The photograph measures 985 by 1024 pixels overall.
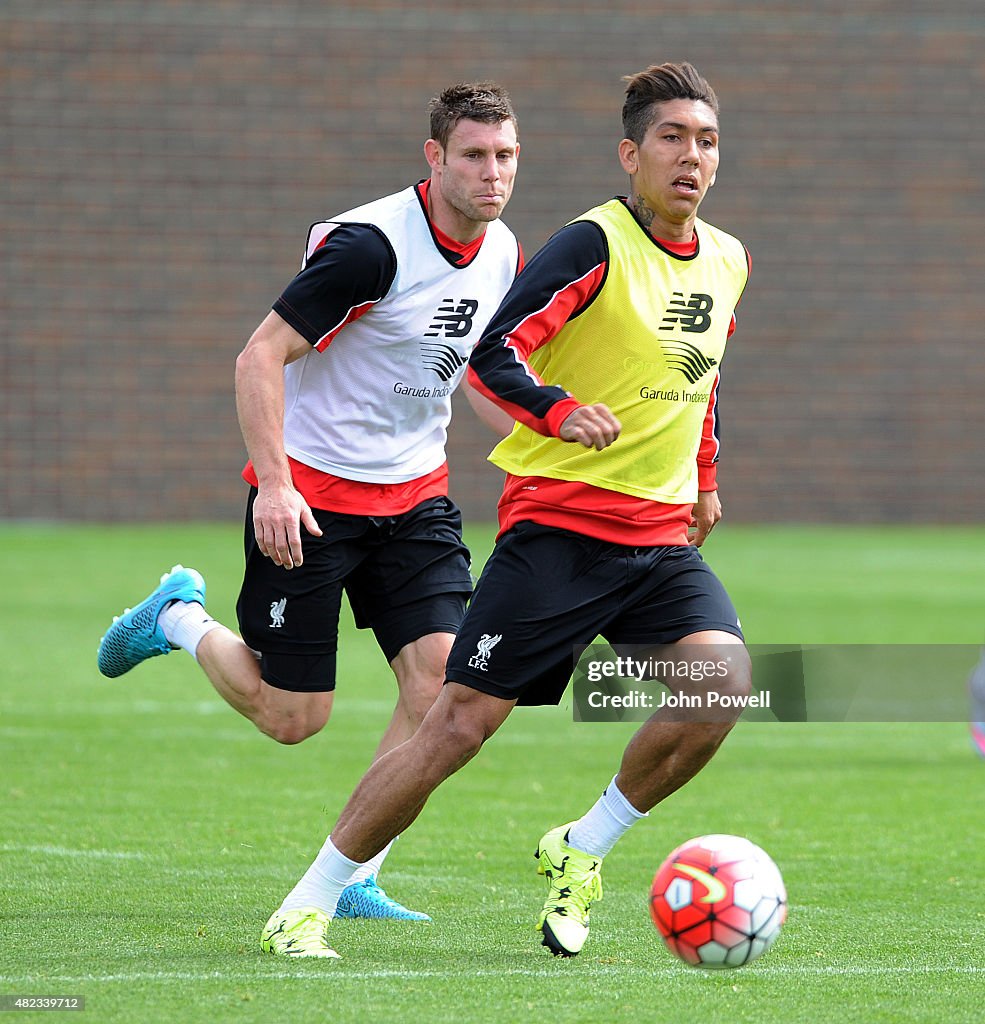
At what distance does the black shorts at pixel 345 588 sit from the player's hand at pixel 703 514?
84cm

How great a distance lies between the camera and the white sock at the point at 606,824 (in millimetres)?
4812

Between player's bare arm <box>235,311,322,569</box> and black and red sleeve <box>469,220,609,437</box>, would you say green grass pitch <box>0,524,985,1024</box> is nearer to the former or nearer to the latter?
player's bare arm <box>235,311,322,569</box>

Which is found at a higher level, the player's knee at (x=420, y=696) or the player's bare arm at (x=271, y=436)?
the player's bare arm at (x=271, y=436)

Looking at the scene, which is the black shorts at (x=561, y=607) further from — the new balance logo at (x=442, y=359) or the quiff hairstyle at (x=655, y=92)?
the quiff hairstyle at (x=655, y=92)

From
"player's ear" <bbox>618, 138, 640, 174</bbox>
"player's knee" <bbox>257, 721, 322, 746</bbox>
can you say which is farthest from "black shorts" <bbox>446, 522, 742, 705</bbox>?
"player's knee" <bbox>257, 721, 322, 746</bbox>

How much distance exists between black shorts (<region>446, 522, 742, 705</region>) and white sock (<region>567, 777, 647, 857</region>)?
0.34 m

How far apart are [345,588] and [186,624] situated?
0.74 meters

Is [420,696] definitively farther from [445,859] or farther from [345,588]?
[445,859]

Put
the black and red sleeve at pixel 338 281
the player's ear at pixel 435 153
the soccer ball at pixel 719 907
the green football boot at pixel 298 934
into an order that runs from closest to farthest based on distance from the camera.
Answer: the soccer ball at pixel 719 907 < the green football boot at pixel 298 934 < the black and red sleeve at pixel 338 281 < the player's ear at pixel 435 153

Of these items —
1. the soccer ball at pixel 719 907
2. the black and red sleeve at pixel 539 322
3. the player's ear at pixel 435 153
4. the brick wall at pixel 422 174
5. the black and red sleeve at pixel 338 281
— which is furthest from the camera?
the brick wall at pixel 422 174

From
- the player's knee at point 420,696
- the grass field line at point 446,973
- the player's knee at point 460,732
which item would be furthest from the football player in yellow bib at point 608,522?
the player's knee at point 420,696

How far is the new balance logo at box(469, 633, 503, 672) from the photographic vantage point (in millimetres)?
4586

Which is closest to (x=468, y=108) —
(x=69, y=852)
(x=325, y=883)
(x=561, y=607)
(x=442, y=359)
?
(x=442, y=359)

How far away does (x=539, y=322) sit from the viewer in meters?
4.51
